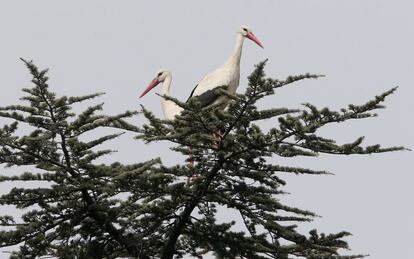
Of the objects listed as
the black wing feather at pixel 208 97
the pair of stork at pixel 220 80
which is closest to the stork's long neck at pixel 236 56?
the pair of stork at pixel 220 80

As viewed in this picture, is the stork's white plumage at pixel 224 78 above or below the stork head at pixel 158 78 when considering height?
below

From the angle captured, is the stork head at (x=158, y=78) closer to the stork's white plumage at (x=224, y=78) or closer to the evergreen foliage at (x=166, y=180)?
the stork's white plumage at (x=224, y=78)

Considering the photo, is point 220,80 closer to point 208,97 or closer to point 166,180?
point 208,97

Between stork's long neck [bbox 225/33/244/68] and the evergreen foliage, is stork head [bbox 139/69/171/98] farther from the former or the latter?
the evergreen foliage

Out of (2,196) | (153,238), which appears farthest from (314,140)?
(2,196)

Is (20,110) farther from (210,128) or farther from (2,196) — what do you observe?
→ (210,128)

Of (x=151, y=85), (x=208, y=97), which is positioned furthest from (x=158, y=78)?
(x=208, y=97)

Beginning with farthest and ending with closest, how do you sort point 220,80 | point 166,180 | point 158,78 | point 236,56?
point 158,78 < point 236,56 < point 220,80 < point 166,180

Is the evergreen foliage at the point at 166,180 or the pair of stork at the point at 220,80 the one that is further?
the pair of stork at the point at 220,80

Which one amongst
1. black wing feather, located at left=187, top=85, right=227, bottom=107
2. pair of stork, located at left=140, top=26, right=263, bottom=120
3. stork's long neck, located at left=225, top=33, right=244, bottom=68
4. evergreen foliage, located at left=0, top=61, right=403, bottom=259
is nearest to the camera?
evergreen foliage, located at left=0, top=61, right=403, bottom=259

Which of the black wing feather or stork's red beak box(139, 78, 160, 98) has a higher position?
stork's red beak box(139, 78, 160, 98)

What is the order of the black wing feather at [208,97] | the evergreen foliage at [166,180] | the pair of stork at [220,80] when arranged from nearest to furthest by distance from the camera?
1. the evergreen foliage at [166,180]
2. the black wing feather at [208,97]
3. the pair of stork at [220,80]

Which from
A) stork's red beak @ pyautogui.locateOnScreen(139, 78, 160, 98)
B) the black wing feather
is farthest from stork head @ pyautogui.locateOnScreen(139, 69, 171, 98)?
the black wing feather

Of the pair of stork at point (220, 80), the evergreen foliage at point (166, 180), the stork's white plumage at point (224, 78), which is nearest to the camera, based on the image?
the evergreen foliage at point (166, 180)
